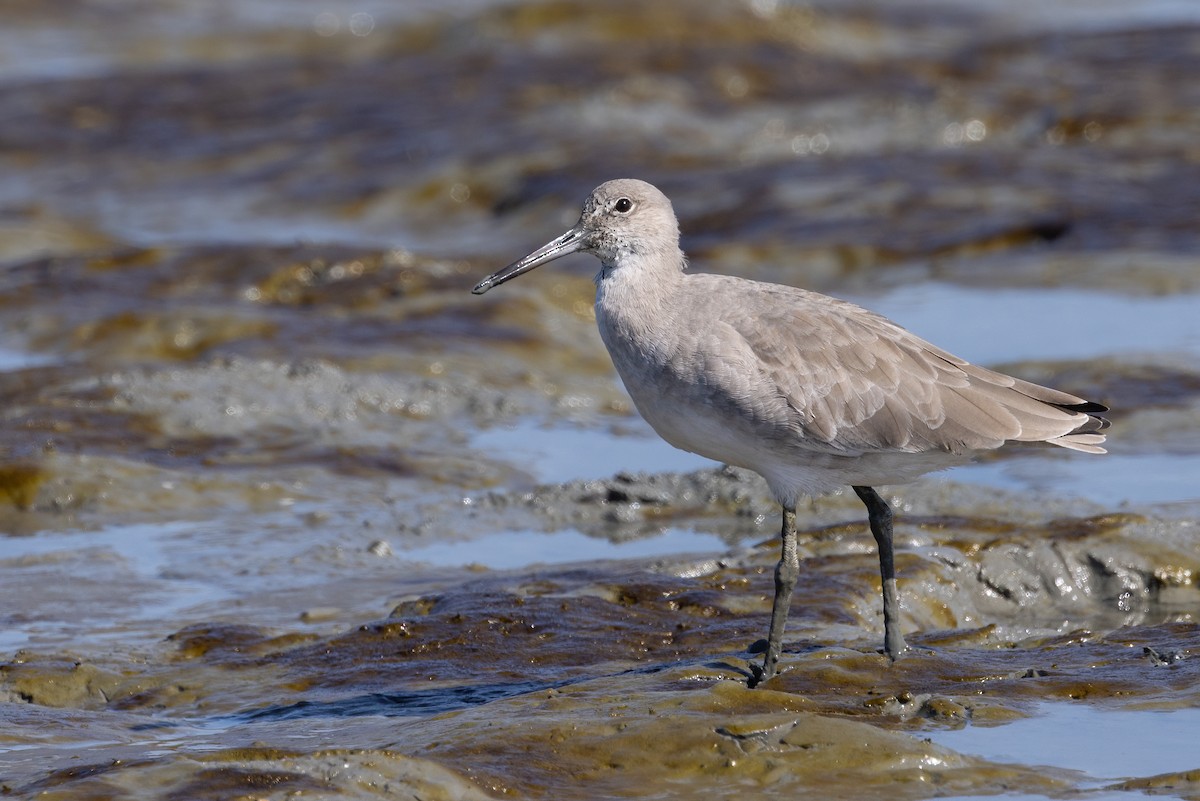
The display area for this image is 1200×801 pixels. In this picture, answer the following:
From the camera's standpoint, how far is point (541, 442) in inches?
439

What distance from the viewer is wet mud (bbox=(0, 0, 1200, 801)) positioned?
618cm

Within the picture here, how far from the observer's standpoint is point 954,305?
13.8 m

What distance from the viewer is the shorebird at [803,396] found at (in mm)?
6781

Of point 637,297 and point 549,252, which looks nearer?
point 637,297

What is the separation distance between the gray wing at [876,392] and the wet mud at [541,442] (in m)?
0.88

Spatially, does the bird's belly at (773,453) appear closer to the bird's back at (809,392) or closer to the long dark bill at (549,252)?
the bird's back at (809,392)

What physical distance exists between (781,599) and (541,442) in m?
4.52

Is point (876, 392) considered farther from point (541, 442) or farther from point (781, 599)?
point (541, 442)

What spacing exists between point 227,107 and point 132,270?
26.8 ft

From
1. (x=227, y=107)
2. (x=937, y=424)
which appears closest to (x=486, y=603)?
(x=937, y=424)

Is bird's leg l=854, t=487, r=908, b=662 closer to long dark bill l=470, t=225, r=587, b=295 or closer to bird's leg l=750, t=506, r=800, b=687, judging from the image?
bird's leg l=750, t=506, r=800, b=687

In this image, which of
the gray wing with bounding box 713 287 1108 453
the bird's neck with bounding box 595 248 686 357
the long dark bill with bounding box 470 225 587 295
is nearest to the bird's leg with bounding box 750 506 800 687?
the gray wing with bounding box 713 287 1108 453

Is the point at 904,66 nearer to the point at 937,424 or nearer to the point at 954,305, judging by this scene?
the point at 954,305

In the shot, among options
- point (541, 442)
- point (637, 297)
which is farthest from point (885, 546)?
point (541, 442)
